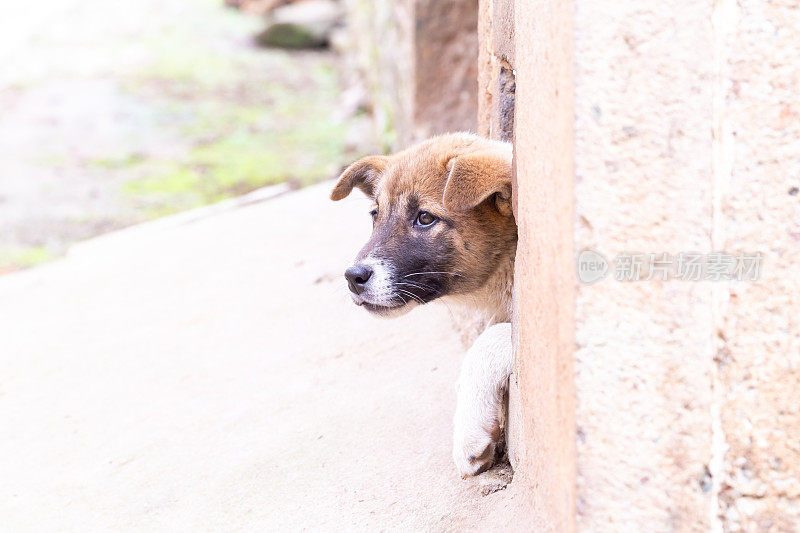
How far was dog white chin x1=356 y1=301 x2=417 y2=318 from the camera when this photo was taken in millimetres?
3604

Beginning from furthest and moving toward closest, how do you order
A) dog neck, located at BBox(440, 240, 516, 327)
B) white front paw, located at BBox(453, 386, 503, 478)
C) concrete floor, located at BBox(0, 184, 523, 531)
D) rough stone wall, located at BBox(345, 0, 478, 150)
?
rough stone wall, located at BBox(345, 0, 478, 150) < dog neck, located at BBox(440, 240, 516, 327) < concrete floor, located at BBox(0, 184, 523, 531) < white front paw, located at BBox(453, 386, 503, 478)

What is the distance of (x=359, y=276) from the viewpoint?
→ 351cm

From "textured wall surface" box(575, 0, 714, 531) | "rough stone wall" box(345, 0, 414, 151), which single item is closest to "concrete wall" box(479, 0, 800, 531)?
"textured wall surface" box(575, 0, 714, 531)

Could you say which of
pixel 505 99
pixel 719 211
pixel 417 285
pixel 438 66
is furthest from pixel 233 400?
pixel 438 66

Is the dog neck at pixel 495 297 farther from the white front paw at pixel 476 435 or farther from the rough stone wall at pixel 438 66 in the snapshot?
the rough stone wall at pixel 438 66

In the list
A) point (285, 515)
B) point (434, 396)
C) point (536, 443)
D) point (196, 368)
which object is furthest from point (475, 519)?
point (196, 368)

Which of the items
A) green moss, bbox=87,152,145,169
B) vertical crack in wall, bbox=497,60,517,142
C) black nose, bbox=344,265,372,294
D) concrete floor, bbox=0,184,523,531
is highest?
vertical crack in wall, bbox=497,60,517,142

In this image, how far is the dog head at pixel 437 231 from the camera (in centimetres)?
342

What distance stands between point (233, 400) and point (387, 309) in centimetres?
99

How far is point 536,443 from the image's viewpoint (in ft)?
8.27

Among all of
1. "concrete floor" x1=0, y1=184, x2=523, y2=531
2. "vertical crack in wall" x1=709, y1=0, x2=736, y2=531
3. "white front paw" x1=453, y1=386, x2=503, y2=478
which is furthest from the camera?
"concrete floor" x1=0, y1=184, x2=523, y2=531

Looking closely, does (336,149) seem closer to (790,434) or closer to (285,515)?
(285,515)

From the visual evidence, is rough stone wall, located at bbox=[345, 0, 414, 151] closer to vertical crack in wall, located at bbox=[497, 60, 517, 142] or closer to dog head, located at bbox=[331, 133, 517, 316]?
vertical crack in wall, located at bbox=[497, 60, 517, 142]

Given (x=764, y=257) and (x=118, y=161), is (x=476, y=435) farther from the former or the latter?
(x=118, y=161)
